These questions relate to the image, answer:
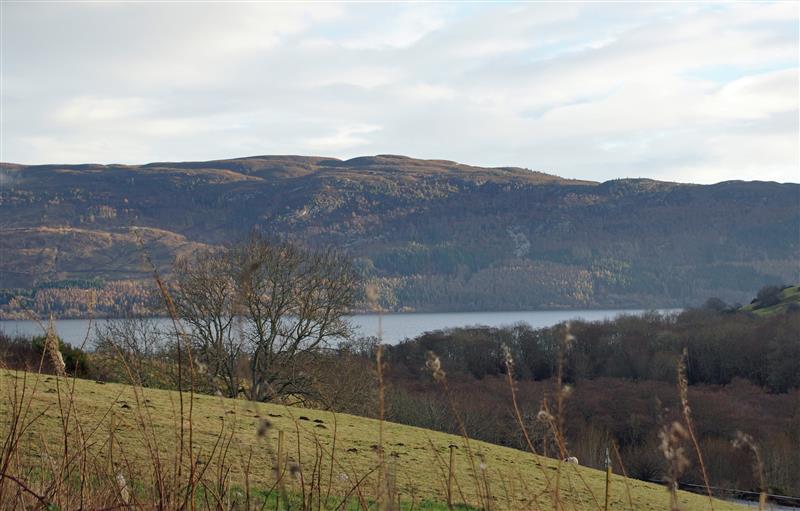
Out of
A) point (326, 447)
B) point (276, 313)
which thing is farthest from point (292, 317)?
point (326, 447)

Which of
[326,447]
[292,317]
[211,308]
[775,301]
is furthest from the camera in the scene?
[775,301]

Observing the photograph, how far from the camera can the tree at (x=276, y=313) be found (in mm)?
33875

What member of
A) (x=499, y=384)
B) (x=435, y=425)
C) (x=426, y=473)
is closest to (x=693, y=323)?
(x=499, y=384)

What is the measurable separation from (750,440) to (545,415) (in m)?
0.72

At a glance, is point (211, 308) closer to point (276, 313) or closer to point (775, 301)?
point (276, 313)

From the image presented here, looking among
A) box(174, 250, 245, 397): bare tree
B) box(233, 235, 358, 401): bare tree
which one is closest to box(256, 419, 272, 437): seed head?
box(174, 250, 245, 397): bare tree

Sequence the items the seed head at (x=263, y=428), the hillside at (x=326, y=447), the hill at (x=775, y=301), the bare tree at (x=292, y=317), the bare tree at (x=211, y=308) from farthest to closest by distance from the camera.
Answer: the hill at (x=775, y=301), the bare tree at (x=292, y=317), the bare tree at (x=211, y=308), the hillside at (x=326, y=447), the seed head at (x=263, y=428)

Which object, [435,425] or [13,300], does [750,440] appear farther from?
[435,425]

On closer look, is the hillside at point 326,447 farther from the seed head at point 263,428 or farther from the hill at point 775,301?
the hill at point 775,301

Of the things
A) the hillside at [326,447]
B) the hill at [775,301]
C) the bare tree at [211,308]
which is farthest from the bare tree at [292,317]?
the hill at [775,301]

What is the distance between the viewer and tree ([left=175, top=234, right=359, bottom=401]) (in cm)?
3388

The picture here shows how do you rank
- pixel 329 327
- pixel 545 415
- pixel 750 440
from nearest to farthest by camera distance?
1. pixel 750 440
2. pixel 545 415
3. pixel 329 327

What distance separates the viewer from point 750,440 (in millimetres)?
2404

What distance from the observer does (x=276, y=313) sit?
35.0m
